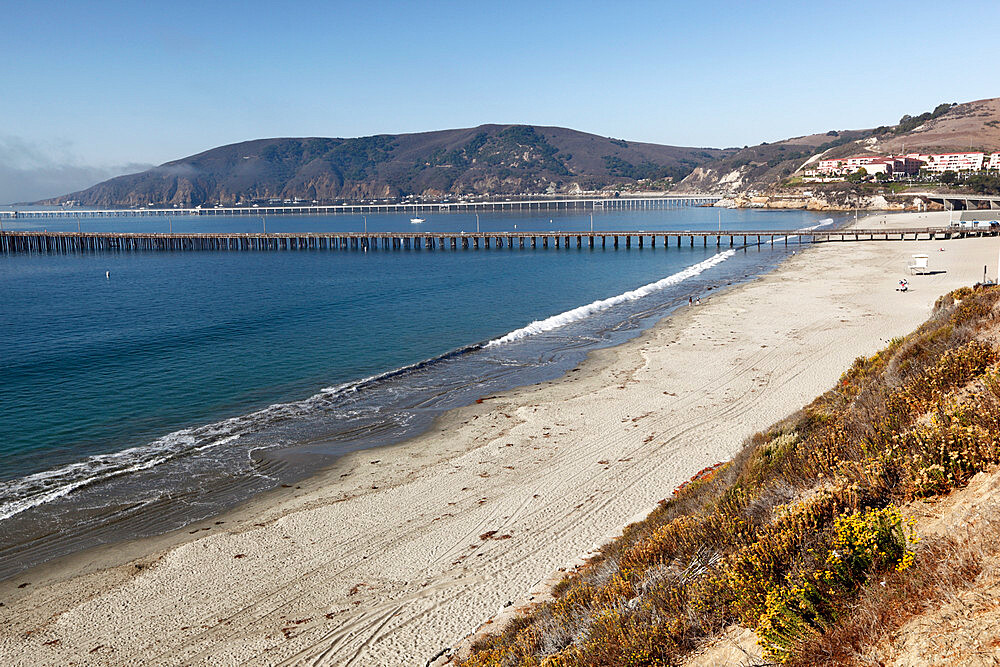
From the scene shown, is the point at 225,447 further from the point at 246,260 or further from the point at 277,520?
the point at 246,260

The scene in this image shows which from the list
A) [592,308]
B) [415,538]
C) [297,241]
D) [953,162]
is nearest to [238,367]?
[415,538]

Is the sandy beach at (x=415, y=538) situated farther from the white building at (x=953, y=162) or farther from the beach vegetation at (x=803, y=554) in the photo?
the white building at (x=953, y=162)

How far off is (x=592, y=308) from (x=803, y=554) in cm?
3359

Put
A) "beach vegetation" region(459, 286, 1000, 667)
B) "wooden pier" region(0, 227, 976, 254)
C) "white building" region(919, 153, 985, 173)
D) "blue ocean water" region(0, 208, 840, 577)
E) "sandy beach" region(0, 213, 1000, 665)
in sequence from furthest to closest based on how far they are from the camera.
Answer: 1. "white building" region(919, 153, 985, 173)
2. "wooden pier" region(0, 227, 976, 254)
3. "blue ocean water" region(0, 208, 840, 577)
4. "sandy beach" region(0, 213, 1000, 665)
5. "beach vegetation" region(459, 286, 1000, 667)

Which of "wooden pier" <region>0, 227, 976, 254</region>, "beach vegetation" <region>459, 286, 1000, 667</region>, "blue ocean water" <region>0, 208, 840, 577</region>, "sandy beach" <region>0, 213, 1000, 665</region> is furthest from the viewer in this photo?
"wooden pier" <region>0, 227, 976, 254</region>

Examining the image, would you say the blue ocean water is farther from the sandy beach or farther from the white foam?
the sandy beach

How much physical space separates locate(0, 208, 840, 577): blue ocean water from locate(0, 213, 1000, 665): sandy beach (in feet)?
5.36

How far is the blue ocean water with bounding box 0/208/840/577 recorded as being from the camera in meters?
15.1

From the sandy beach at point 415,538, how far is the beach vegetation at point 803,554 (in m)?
2.20

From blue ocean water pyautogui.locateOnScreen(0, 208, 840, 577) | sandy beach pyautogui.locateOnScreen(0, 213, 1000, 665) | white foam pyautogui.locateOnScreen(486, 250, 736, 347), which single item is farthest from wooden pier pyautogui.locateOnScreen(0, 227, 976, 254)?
sandy beach pyautogui.locateOnScreen(0, 213, 1000, 665)

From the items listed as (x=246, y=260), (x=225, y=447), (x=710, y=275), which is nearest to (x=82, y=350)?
(x=225, y=447)

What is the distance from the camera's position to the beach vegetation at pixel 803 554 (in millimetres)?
4758

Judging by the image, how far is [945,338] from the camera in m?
11.4

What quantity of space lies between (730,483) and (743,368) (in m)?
14.4
